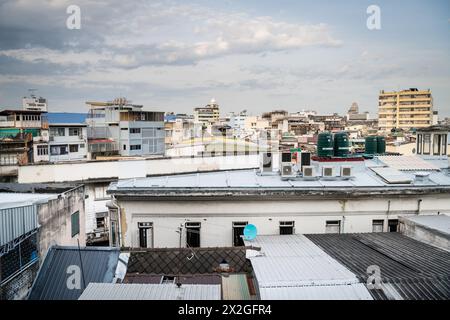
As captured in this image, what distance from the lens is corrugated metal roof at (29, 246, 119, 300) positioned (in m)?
5.19

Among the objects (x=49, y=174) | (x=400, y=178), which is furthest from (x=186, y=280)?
(x=49, y=174)

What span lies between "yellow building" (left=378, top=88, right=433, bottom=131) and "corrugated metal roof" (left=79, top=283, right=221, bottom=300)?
51.2 m

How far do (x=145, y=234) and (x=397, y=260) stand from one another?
16.1 feet

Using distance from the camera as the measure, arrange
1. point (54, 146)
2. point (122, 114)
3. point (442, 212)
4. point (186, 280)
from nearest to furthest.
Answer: point (186, 280) < point (442, 212) < point (54, 146) < point (122, 114)

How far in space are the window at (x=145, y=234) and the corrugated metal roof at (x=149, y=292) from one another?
150 inches

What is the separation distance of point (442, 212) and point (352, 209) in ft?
7.00

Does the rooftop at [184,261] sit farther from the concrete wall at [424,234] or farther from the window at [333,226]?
the concrete wall at [424,234]

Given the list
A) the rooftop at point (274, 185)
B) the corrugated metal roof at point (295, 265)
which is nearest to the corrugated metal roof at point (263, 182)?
the rooftop at point (274, 185)

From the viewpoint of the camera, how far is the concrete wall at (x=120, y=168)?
17.1 metres

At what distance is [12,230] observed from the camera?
5.59 metres

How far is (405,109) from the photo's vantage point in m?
50.5
